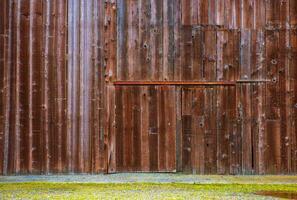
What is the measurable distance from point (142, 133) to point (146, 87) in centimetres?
88

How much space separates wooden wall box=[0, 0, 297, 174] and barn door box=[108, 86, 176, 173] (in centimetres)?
2

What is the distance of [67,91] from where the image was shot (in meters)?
12.3

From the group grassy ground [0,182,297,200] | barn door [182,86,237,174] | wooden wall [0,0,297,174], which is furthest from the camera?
barn door [182,86,237,174]

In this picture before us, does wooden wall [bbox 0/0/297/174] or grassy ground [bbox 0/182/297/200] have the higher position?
wooden wall [bbox 0/0/297/174]

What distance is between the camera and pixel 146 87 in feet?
40.6

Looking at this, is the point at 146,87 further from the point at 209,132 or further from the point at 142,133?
the point at 209,132

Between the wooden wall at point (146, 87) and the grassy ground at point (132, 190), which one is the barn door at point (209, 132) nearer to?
the wooden wall at point (146, 87)

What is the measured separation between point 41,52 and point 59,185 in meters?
2.66

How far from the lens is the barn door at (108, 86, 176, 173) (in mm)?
12328

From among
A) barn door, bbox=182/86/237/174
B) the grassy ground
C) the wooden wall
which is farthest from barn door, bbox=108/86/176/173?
the grassy ground

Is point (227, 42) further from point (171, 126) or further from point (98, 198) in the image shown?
point (98, 198)

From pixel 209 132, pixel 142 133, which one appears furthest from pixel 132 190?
pixel 209 132

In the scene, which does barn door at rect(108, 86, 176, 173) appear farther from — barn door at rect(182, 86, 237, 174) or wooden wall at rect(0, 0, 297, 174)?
barn door at rect(182, 86, 237, 174)

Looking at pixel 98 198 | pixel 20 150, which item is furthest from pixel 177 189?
pixel 20 150
